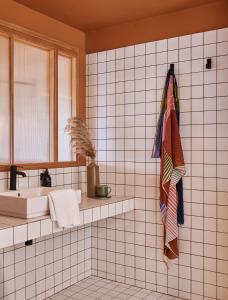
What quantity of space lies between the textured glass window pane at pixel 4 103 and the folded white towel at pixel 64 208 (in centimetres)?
61

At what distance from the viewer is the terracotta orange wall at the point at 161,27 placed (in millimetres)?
2523

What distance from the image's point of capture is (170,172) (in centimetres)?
254

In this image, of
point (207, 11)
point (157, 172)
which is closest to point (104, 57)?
point (207, 11)

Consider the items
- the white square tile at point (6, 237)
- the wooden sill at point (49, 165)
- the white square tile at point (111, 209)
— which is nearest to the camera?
the white square tile at point (6, 237)

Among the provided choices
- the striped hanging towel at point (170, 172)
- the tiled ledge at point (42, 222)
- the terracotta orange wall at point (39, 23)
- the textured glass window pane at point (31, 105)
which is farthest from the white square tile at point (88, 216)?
the terracotta orange wall at point (39, 23)

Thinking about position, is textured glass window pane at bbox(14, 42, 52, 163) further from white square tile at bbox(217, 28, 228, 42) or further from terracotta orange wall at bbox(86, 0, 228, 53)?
white square tile at bbox(217, 28, 228, 42)

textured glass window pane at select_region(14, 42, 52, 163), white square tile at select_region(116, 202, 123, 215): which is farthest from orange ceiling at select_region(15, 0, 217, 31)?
white square tile at select_region(116, 202, 123, 215)

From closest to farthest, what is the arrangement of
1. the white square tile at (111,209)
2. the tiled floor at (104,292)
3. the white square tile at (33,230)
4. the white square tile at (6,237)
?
the white square tile at (6,237) < the white square tile at (33,230) < the white square tile at (111,209) < the tiled floor at (104,292)

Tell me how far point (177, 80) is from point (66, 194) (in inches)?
50.3

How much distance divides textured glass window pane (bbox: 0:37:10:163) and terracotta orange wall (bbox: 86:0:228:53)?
927 millimetres

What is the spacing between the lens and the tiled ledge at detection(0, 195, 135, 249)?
181cm

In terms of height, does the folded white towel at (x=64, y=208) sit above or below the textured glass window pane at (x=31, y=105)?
below

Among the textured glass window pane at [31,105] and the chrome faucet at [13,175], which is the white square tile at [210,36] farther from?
the chrome faucet at [13,175]

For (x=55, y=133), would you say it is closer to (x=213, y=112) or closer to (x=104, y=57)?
(x=104, y=57)
